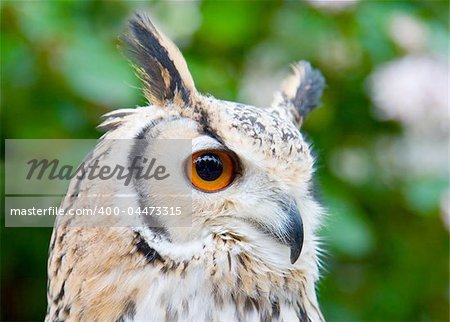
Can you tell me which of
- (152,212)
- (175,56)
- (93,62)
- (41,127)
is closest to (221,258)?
(152,212)

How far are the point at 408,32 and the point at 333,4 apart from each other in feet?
0.86

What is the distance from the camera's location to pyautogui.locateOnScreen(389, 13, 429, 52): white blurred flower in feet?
7.80

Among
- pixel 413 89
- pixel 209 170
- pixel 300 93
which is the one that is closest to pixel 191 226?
pixel 209 170

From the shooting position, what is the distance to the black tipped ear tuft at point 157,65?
1.39 meters

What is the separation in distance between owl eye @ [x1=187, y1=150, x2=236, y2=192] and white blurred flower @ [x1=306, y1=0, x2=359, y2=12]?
1077 mm

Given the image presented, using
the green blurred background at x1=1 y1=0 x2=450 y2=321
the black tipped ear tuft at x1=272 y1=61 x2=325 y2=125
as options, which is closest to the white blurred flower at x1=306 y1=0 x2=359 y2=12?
the green blurred background at x1=1 y1=0 x2=450 y2=321

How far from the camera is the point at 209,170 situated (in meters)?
1.33

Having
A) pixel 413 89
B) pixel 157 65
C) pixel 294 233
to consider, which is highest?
pixel 413 89

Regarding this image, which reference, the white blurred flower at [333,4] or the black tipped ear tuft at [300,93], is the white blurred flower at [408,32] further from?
the black tipped ear tuft at [300,93]

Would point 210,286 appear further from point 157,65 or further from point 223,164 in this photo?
point 157,65

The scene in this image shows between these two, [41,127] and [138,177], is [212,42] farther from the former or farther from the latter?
[138,177]

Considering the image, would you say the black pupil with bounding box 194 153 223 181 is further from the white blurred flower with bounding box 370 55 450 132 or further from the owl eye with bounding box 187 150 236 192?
the white blurred flower with bounding box 370 55 450 132

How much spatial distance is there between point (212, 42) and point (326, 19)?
0.35 metres

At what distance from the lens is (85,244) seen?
1.35 meters
